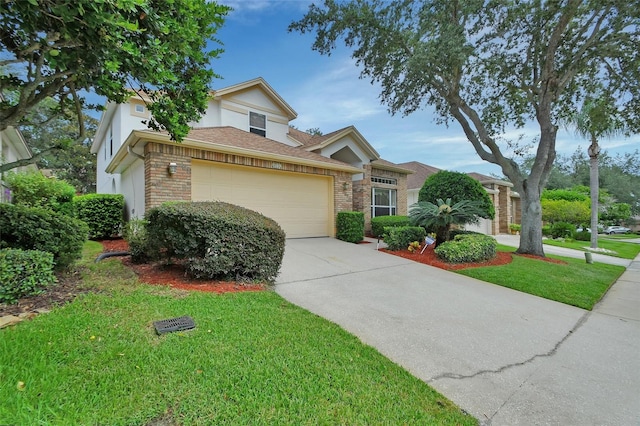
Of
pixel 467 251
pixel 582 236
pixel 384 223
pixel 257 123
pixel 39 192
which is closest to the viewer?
pixel 467 251

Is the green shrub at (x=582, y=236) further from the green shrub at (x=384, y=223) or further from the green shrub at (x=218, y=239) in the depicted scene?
the green shrub at (x=218, y=239)

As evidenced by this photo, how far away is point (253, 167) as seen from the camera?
30.3 ft

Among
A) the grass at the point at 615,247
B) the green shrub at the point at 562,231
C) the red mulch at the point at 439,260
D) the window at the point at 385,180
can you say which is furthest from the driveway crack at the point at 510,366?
the green shrub at the point at 562,231

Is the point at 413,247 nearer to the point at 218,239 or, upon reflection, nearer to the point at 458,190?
the point at 458,190

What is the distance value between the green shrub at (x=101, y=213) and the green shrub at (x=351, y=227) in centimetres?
763

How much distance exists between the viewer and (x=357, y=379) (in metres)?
2.53

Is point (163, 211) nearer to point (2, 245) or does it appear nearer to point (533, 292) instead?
point (2, 245)

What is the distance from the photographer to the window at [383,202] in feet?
48.5

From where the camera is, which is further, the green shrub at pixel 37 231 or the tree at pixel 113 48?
the green shrub at pixel 37 231

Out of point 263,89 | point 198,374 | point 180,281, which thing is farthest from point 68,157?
point 198,374

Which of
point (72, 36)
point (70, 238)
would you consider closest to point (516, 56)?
point (72, 36)

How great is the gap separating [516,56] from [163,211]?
12111 millimetres

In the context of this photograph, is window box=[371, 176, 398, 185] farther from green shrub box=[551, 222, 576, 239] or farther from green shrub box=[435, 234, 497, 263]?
green shrub box=[551, 222, 576, 239]

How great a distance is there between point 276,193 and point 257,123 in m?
6.01
